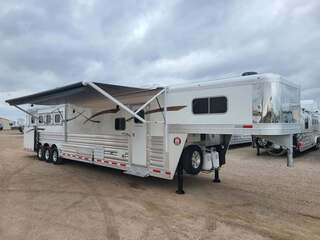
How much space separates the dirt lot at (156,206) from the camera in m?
4.75

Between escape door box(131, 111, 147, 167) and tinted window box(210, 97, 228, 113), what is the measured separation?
217cm

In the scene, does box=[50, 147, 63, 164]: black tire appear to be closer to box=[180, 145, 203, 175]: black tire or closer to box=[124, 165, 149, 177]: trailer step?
box=[124, 165, 149, 177]: trailer step

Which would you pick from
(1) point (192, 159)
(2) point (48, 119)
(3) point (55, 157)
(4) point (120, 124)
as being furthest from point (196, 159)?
(2) point (48, 119)

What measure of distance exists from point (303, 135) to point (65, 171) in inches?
456

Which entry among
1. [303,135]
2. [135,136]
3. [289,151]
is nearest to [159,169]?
[135,136]

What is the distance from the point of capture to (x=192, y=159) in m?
7.34

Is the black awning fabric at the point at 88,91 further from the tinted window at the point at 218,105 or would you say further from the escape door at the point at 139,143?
the tinted window at the point at 218,105

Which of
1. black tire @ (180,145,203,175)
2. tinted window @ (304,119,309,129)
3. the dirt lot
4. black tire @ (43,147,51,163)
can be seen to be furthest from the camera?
tinted window @ (304,119,309,129)

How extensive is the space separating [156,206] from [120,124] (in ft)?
10.8

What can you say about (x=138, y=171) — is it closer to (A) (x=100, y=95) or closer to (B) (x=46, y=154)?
(A) (x=100, y=95)

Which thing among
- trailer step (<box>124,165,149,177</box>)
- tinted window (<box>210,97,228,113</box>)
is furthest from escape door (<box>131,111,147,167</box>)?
tinted window (<box>210,97,228,113</box>)

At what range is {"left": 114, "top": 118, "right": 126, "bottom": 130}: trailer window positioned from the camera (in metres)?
8.55

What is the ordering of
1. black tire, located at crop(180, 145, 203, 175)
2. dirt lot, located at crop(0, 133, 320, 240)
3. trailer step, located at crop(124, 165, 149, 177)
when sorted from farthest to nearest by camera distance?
trailer step, located at crop(124, 165, 149, 177) < black tire, located at crop(180, 145, 203, 175) < dirt lot, located at crop(0, 133, 320, 240)

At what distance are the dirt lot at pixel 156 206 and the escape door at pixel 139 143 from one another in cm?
75
